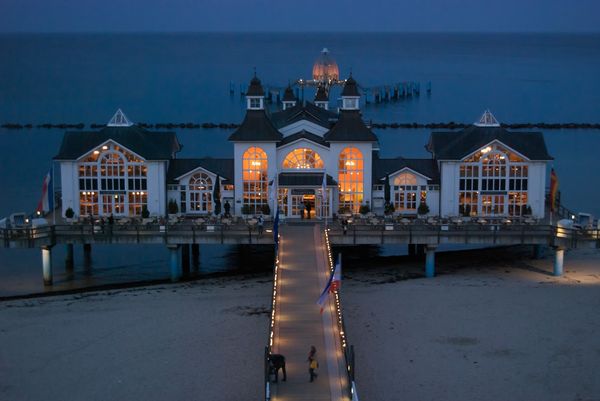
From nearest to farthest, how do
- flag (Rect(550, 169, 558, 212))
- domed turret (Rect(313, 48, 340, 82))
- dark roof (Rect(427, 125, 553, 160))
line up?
flag (Rect(550, 169, 558, 212))
dark roof (Rect(427, 125, 553, 160))
domed turret (Rect(313, 48, 340, 82))

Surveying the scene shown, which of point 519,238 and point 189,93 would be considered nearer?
point 519,238

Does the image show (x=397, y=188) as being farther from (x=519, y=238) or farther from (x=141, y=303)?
(x=141, y=303)

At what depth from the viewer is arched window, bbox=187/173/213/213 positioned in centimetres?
5350

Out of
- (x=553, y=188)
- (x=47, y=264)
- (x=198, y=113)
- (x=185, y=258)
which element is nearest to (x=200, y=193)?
(x=185, y=258)

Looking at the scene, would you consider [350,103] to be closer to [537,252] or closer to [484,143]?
[484,143]

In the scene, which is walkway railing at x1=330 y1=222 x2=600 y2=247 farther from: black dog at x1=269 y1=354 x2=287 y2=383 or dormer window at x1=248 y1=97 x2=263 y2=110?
black dog at x1=269 y1=354 x2=287 y2=383

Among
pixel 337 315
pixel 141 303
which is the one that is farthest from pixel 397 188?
pixel 337 315

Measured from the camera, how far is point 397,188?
53312 millimetres

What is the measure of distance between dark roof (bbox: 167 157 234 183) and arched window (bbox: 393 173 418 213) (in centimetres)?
917

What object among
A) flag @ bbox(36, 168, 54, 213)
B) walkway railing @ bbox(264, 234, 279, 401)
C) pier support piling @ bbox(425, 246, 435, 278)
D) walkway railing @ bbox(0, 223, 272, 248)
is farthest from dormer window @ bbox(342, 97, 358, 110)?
flag @ bbox(36, 168, 54, 213)

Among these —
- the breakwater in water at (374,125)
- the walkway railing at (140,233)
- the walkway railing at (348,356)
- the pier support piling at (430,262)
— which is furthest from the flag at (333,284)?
the breakwater in water at (374,125)

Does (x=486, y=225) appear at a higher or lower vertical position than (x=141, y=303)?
higher

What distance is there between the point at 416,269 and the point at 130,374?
70.4 feet

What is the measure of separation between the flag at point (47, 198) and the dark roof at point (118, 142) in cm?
214
